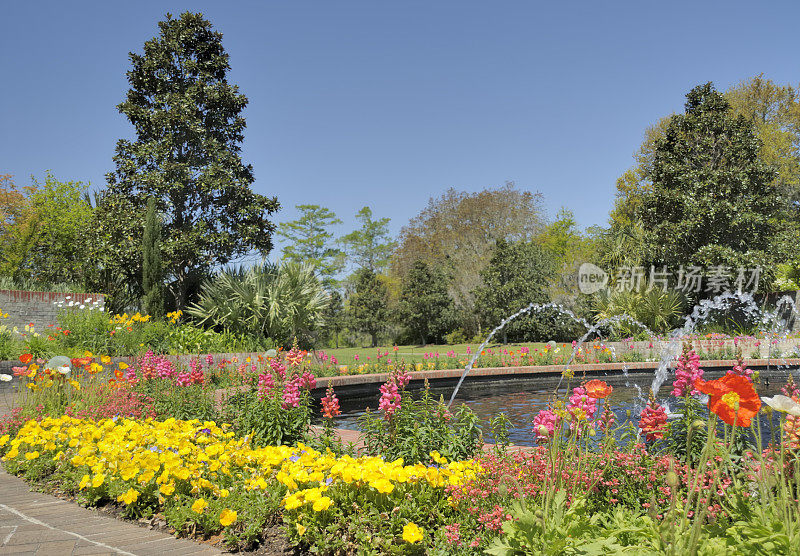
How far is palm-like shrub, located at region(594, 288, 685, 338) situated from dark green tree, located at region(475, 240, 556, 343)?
3.54 m

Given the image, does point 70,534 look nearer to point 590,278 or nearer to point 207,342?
point 207,342

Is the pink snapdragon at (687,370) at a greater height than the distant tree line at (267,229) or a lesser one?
lesser

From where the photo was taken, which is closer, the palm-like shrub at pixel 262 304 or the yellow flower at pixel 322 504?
the yellow flower at pixel 322 504

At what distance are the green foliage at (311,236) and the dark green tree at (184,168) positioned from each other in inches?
876

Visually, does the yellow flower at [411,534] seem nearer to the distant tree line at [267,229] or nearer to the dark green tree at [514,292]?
the distant tree line at [267,229]

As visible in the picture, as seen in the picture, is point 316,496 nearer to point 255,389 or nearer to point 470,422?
point 470,422

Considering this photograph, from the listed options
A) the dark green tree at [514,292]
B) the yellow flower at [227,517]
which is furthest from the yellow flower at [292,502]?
the dark green tree at [514,292]

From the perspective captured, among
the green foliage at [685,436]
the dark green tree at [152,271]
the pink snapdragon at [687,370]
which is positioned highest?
the dark green tree at [152,271]

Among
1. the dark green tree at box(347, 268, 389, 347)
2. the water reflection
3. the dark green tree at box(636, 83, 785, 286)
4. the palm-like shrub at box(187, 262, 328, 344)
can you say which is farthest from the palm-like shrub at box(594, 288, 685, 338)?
the dark green tree at box(347, 268, 389, 347)

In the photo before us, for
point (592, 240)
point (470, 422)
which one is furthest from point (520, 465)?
point (592, 240)

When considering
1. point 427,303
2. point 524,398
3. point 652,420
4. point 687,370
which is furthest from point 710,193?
point 652,420

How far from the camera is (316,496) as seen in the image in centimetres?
253

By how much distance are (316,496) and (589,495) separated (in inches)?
50.9

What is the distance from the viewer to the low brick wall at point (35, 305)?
40.0ft
